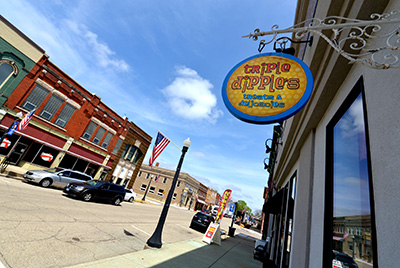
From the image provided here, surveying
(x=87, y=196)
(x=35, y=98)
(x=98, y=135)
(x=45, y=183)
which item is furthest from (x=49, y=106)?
(x=87, y=196)

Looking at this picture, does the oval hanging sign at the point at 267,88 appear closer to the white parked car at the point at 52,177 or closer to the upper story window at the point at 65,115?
the white parked car at the point at 52,177

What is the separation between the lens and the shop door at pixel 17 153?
1688 centimetres

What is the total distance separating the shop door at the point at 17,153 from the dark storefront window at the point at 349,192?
22381 mm

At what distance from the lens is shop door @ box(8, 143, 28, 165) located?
55.4ft

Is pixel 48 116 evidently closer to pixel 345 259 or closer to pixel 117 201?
pixel 117 201

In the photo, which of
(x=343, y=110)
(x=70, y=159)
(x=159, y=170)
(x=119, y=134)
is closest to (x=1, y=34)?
(x=70, y=159)

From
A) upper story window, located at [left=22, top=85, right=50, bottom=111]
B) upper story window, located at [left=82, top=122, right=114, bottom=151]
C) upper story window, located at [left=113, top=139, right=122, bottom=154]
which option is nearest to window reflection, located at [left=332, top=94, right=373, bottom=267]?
upper story window, located at [left=22, top=85, right=50, bottom=111]

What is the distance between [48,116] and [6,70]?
15.9 ft

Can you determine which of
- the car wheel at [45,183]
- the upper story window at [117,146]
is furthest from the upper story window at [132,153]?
the car wheel at [45,183]

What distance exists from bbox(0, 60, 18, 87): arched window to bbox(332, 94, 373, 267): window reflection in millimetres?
21601

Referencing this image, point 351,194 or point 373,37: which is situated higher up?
point 373,37

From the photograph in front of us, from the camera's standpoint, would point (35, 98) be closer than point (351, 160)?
No

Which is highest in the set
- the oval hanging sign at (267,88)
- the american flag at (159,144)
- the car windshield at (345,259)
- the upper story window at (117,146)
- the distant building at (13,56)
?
the distant building at (13,56)

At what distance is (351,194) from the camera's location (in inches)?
104
